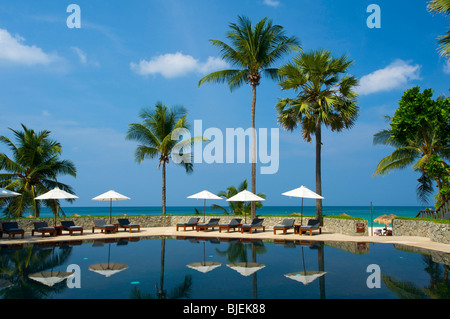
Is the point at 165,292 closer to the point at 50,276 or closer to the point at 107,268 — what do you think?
the point at 107,268

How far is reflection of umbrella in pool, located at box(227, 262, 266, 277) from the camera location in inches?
343

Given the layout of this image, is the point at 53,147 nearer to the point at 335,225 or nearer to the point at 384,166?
the point at 335,225

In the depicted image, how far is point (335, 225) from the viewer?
18.4 m

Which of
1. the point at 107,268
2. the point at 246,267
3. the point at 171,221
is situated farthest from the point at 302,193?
the point at 107,268

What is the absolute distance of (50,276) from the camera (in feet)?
26.9

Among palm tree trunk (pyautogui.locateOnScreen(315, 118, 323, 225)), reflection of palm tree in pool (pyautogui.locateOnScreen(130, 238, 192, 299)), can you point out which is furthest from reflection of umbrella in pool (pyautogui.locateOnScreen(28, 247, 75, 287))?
palm tree trunk (pyautogui.locateOnScreen(315, 118, 323, 225))

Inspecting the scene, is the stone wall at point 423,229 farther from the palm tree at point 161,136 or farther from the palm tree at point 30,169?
the palm tree at point 30,169

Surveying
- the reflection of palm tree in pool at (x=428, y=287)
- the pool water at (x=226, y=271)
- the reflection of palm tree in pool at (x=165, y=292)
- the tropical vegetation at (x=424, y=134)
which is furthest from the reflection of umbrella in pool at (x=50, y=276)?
the tropical vegetation at (x=424, y=134)

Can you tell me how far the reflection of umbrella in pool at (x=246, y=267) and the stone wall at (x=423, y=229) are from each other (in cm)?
856

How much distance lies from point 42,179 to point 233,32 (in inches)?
627

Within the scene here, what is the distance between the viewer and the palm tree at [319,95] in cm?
1895

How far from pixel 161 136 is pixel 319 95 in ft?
39.4

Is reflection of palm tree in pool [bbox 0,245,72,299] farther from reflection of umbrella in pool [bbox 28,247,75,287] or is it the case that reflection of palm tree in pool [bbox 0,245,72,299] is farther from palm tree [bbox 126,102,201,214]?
palm tree [bbox 126,102,201,214]
